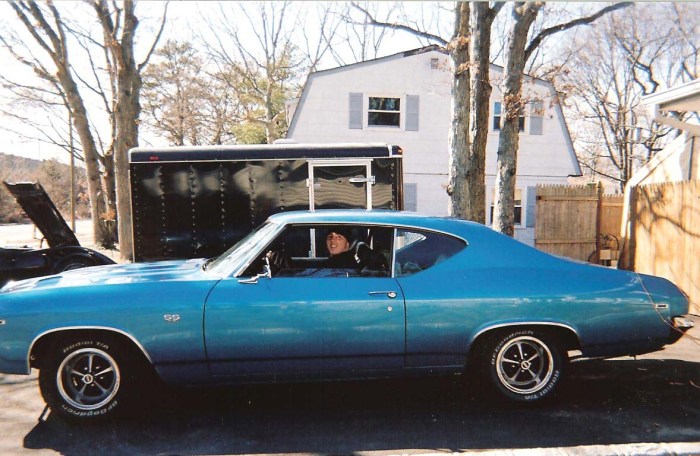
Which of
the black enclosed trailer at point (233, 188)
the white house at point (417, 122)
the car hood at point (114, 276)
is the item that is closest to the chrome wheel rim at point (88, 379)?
the car hood at point (114, 276)

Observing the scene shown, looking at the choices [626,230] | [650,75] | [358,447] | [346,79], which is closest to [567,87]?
[626,230]

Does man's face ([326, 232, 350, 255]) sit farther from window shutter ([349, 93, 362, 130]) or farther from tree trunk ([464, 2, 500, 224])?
window shutter ([349, 93, 362, 130])

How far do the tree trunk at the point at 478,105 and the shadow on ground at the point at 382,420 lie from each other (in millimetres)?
5110

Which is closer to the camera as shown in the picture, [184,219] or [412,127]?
[184,219]

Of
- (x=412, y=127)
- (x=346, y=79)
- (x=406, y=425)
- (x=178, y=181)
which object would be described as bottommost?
(x=406, y=425)

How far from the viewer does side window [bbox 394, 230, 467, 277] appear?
3711 mm

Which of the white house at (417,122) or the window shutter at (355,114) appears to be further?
the window shutter at (355,114)

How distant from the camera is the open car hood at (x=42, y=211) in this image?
304 inches

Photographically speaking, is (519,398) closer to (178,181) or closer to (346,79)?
(178,181)

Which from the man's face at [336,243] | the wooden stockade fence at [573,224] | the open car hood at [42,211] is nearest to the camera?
the man's face at [336,243]

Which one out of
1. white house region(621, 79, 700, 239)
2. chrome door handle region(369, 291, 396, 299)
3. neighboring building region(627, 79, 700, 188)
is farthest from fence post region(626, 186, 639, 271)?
chrome door handle region(369, 291, 396, 299)

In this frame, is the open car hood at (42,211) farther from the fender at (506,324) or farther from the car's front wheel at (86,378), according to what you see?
the fender at (506,324)

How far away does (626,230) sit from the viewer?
958 cm

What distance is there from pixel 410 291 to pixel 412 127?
1373 centimetres
